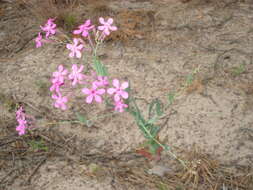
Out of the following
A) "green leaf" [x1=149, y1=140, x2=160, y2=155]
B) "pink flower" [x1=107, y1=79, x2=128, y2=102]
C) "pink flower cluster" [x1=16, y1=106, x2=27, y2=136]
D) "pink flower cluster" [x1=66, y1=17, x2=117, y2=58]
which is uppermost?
"pink flower cluster" [x1=66, y1=17, x2=117, y2=58]

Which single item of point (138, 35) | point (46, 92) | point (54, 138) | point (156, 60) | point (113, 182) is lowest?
point (113, 182)

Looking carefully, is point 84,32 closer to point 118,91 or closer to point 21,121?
point 118,91

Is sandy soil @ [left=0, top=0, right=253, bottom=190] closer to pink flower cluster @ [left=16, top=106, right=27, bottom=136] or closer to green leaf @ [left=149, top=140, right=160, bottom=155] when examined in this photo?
green leaf @ [left=149, top=140, right=160, bottom=155]

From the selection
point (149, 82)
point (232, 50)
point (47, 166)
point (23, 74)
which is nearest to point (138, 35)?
point (149, 82)

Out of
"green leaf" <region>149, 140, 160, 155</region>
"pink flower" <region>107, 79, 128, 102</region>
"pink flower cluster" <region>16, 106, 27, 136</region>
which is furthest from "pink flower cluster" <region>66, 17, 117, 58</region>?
"green leaf" <region>149, 140, 160, 155</region>

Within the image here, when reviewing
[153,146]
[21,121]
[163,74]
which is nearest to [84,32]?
[21,121]

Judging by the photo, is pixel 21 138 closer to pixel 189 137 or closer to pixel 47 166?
pixel 47 166

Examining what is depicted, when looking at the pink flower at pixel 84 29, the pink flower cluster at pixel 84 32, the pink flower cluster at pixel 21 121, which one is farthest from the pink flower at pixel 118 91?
the pink flower cluster at pixel 21 121
